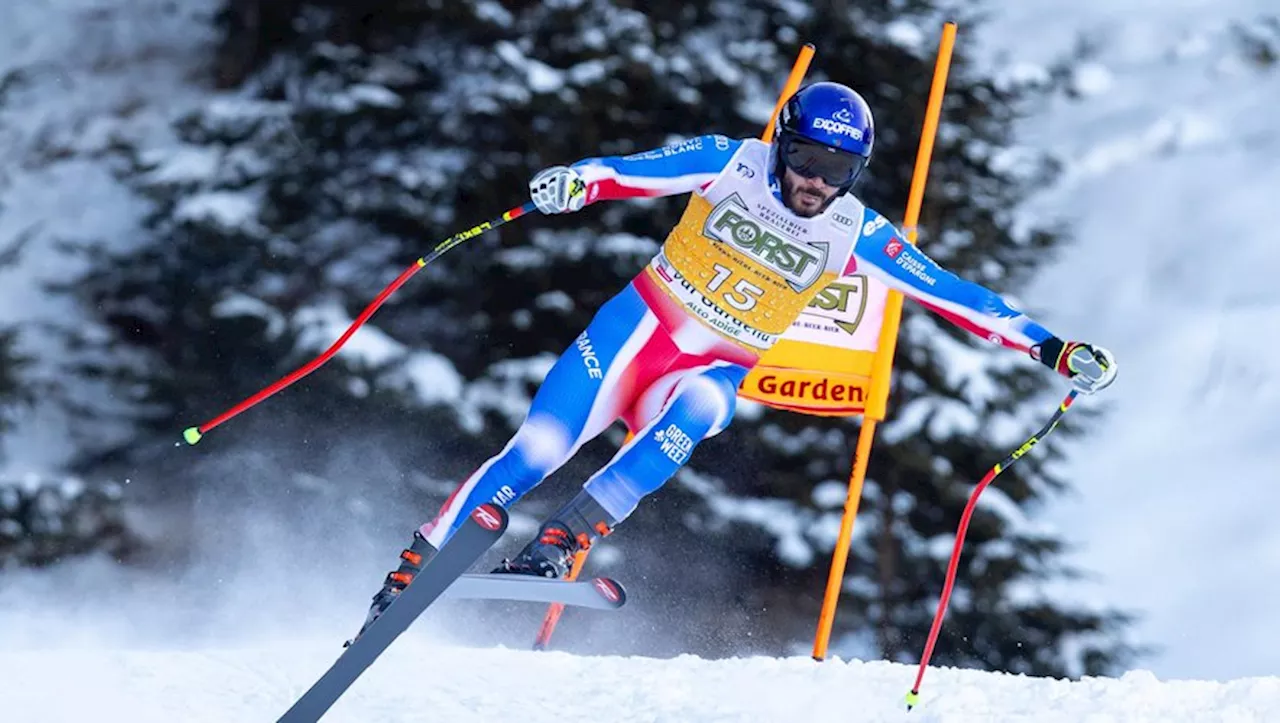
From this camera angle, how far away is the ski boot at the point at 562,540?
153 inches

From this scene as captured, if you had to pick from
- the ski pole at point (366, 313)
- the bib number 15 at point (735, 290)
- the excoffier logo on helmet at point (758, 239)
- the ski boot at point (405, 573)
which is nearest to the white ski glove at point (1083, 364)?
the excoffier logo on helmet at point (758, 239)

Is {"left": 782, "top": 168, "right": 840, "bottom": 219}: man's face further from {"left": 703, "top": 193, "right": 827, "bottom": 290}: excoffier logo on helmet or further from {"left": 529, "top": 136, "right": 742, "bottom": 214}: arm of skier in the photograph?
{"left": 529, "top": 136, "right": 742, "bottom": 214}: arm of skier

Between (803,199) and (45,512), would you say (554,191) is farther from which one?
(45,512)

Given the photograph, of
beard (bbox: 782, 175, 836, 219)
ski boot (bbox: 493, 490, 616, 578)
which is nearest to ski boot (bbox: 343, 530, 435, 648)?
ski boot (bbox: 493, 490, 616, 578)

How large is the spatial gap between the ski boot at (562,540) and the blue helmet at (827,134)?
107 centimetres

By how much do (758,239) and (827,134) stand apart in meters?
0.37

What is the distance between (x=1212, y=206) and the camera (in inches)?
601

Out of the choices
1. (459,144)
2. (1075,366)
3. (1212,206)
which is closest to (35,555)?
(459,144)

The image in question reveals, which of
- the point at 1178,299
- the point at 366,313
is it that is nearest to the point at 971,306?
the point at 366,313

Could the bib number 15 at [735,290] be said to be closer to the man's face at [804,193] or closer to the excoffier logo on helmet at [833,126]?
the man's face at [804,193]

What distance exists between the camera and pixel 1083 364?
160 inches

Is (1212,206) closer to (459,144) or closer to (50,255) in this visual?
(459,144)

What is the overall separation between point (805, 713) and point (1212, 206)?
480 inches

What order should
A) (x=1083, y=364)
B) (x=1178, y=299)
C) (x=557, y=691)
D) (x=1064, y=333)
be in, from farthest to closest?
(x=1178, y=299)
(x=1064, y=333)
(x=557, y=691)
(x=1083, y=364)
